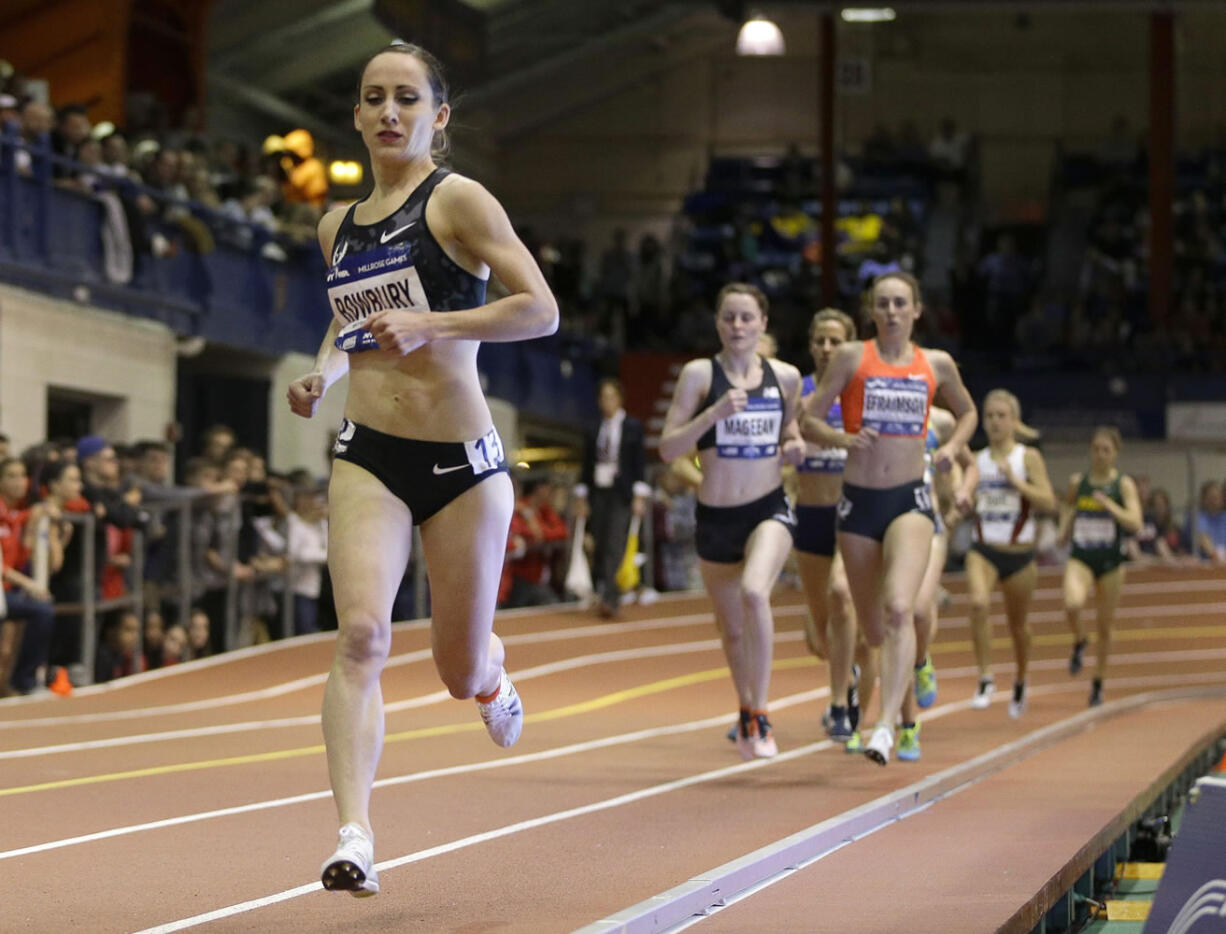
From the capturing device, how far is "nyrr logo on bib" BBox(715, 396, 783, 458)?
32.1 feet

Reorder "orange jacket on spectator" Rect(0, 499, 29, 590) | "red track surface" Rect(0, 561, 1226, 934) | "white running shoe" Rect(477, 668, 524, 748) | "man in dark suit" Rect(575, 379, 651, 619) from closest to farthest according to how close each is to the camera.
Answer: "red track surface" Rect(0, 561, 1226, 934)
"white running shoe" Rect(477, 668, 524, 748)
"orange jacket on spectator" Rect(0, 499, 29, 590)
"man in dark suit" Rect(575, 379, 651, 619)

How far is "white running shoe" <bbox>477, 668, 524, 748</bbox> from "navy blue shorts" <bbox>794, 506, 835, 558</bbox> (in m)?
4.70

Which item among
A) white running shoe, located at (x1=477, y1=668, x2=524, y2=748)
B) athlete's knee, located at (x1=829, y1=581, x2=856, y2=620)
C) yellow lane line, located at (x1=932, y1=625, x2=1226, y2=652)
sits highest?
athlete's knee, located at (x1=829, y1=581, x2=856, y2=620)

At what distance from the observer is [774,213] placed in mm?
34500

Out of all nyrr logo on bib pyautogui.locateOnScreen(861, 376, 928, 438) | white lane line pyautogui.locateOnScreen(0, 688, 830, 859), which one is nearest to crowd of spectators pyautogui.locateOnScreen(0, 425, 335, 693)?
white lane line pyautogui.locateOnScreen(0, 688, 830, 859)

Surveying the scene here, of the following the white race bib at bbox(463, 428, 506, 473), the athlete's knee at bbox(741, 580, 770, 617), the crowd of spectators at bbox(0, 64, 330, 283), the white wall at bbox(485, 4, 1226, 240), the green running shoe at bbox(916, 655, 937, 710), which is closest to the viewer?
the white race bib at bbox(463, 428, 506, 473)

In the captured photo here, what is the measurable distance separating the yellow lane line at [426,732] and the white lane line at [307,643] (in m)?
1.64

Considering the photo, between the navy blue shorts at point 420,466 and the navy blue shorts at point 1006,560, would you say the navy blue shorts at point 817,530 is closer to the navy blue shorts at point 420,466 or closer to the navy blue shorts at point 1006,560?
the navy blue shorts at point 1006,560

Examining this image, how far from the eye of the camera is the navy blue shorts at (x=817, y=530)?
1091 centimetres

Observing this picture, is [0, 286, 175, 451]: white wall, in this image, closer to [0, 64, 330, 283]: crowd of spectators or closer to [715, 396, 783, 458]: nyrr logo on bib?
[0, 64, 330, 283]: crowd of spectators

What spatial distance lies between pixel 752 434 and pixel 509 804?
99.0 inches

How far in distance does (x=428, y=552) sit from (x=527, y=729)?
7004 mm

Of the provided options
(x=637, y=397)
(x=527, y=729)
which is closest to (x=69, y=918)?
(x=527, y=729)

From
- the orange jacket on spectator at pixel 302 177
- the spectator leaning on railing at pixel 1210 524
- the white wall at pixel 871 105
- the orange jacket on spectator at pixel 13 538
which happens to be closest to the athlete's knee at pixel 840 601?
the orange jacket on spectator at pixel 13 538
